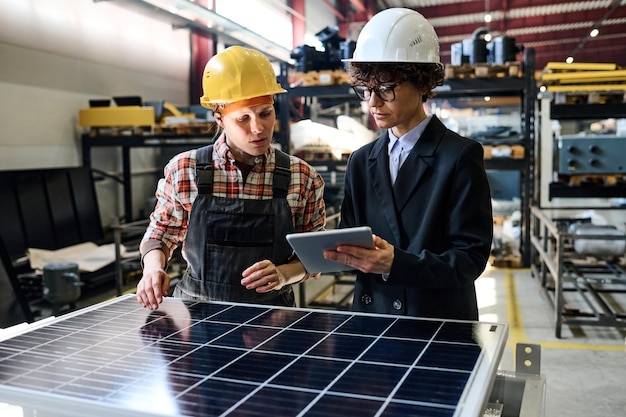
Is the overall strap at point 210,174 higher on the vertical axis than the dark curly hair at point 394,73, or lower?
lower

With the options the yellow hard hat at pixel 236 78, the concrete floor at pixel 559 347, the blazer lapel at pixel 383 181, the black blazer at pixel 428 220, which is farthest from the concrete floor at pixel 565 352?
the yellow hard hat at pixel 236 78

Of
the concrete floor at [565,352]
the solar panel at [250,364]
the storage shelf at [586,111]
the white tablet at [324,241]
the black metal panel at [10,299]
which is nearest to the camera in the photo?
the solar panel at [250,364]

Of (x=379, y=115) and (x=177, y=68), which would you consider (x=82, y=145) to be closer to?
(x=177, y=68)

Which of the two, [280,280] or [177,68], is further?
[177,68]

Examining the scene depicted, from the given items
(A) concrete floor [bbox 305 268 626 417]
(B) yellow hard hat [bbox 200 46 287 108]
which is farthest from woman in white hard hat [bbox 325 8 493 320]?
(A) concrete floor [bbox 305 268 626 417]

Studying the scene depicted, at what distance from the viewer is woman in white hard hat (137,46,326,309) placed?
91.6 inches

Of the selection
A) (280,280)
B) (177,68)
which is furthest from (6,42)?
(280,280)

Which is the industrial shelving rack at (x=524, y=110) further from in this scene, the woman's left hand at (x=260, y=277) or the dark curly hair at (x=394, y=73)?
the woman's left hand at (x=260, y=277)

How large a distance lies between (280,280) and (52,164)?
655 centimetres

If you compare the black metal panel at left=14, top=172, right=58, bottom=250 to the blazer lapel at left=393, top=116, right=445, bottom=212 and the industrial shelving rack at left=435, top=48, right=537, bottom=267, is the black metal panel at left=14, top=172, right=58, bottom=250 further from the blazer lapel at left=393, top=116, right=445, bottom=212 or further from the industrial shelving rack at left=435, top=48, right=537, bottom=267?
the blazer lapel at left=393, top=116, right=445, bottom=212

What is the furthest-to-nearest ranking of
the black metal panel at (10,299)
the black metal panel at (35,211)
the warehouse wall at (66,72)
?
the warehouse wall at (66,72) → the black metal panel at (35,211) → the black metal panel at (10,299)

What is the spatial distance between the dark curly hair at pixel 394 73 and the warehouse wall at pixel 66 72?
242 inches

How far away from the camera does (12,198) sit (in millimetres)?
6418

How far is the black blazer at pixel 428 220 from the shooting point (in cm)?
185
